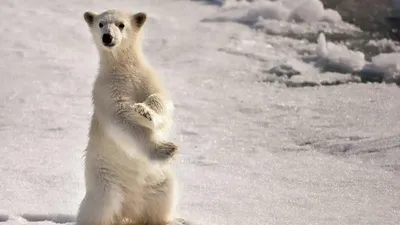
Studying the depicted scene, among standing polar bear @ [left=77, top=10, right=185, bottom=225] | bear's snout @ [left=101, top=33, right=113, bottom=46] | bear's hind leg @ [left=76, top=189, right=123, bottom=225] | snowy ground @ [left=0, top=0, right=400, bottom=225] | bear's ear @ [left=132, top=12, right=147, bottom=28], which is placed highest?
bear's ear @ [left=132, top=12, right=147, bottom=28]

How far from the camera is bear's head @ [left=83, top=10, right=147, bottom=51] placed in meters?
3.94

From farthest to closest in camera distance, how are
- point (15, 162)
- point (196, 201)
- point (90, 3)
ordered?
point (90, 3)
point (15, 162)
point (196, 201)

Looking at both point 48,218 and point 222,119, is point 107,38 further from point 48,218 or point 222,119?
point 222,119

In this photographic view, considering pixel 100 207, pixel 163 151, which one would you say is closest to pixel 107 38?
pixel 163 151

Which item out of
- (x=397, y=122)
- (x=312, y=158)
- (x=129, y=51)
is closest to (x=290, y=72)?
(x=397, y=122)

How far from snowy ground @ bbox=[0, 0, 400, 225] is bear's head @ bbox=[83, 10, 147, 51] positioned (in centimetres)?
108

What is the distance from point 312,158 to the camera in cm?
607

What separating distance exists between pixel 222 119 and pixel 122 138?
3267mm

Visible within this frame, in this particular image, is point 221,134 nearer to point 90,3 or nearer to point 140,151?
point 140,151

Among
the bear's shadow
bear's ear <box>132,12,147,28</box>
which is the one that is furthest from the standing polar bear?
the bear's shadow

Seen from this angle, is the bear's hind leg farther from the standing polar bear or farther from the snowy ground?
the snowy ground

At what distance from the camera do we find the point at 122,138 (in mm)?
3795

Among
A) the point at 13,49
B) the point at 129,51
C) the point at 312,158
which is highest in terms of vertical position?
the point at 129,51

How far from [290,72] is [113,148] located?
178 inches
